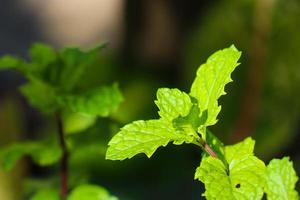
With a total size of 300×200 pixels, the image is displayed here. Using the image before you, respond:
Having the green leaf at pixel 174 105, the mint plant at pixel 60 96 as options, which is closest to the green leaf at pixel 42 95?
the mint plant at pixel 60 96

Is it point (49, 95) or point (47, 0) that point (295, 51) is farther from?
point (47, 0)

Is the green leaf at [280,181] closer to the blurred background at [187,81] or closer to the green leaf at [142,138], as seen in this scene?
the green leaf at [142,138]

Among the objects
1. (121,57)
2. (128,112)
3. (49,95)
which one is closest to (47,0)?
(121,57)

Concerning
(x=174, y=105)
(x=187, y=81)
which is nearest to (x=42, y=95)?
(x=174, y=105)

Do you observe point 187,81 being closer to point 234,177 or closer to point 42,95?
point 42,95

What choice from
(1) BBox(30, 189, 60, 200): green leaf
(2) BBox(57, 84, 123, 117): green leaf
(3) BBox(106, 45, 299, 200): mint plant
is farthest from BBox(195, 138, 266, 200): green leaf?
(1) BBox(30, 189, 60, 200): green leaf

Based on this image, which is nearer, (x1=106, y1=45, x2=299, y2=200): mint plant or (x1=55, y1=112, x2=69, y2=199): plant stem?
(x1=106, y1=45, x2=299, y2=200): mint plant

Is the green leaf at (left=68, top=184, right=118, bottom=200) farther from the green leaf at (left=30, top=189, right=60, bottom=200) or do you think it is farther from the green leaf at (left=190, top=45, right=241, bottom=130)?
the green leaf at (left=190, top=45, right=241, bottom=130)
